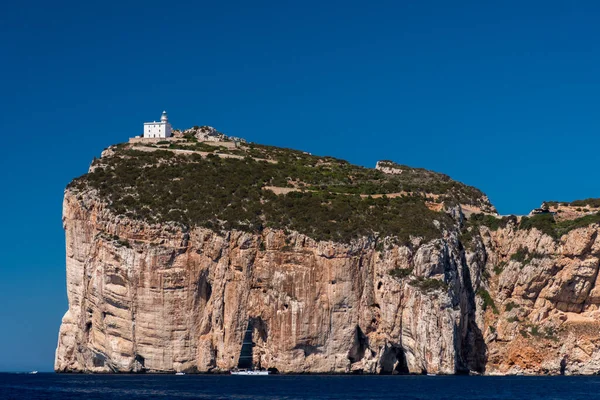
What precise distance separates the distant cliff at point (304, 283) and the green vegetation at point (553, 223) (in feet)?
0.64

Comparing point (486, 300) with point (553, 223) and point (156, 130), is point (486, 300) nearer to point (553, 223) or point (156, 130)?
point (553, 223)

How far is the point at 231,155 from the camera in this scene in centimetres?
8356

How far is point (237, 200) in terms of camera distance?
69.0 metres

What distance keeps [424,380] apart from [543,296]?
14.7m

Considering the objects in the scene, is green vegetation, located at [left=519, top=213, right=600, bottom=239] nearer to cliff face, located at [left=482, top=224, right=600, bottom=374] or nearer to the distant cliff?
the distant cliff

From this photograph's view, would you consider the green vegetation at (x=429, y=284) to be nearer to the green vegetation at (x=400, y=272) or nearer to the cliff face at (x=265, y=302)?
the cliff face at (x=265, y=302)

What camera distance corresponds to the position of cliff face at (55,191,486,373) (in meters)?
62.5

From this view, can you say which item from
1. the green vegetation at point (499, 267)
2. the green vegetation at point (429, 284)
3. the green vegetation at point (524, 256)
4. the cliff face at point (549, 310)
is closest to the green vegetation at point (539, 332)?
the cliff face at point (549, 310)

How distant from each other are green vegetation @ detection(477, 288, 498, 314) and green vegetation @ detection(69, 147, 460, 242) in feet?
19.3

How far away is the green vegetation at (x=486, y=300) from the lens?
69938mm

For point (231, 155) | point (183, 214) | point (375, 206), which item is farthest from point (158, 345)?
point (231, 155)

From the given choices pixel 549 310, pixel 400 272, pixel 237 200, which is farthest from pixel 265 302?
pixel 549 310

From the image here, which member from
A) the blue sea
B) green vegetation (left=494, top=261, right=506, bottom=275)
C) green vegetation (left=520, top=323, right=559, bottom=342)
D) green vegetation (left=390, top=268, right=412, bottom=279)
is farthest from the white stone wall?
green vegetation (left=520, top=323, right=559, bottom=342)

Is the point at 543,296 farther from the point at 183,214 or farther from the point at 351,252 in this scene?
the point at 183,214
